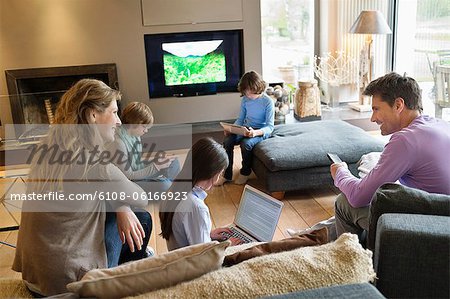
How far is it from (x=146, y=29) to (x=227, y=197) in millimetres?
2335

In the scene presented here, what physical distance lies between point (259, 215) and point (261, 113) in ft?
5.78

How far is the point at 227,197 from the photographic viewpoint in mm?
3484

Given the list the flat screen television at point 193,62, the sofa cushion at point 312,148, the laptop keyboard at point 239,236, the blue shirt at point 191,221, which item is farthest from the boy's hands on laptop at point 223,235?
the flat screen television at point 193,62

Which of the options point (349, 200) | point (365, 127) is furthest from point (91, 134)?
point (365, 127)

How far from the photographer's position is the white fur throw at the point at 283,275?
3.53ft

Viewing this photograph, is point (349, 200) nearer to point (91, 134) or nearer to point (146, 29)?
point (91, 134)

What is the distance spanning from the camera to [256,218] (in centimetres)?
214

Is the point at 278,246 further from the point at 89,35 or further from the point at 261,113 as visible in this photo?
the point at 89,35

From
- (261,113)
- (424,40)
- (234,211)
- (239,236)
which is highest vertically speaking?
(424,40)

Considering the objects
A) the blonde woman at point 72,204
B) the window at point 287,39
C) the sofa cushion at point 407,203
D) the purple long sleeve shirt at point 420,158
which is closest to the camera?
the sofa cushion at point 407,203

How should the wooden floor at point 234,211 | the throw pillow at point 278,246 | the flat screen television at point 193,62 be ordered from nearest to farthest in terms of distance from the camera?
1. the throw pillow at point 278,246
2. the wooden floor at point 234,211
3. the flat screen television at point 193,62

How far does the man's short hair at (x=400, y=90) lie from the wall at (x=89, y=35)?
3190mm

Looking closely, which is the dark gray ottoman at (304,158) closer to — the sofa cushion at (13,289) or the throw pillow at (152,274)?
the sofa cushion at (13,289)

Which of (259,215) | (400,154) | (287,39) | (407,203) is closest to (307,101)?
(287,39)
